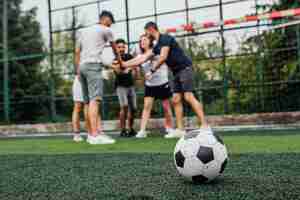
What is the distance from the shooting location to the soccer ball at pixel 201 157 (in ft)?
7.62

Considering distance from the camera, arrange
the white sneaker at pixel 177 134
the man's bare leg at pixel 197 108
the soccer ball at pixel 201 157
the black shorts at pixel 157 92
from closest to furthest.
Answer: the soccer ball at pixel 201 157 → the man's bare leg at pixel 197 108 → the white sneaker at pixel 177 134 → the black shorts at pixel 157 92

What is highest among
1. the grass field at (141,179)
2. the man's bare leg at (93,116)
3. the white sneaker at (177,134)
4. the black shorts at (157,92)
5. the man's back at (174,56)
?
the man's back at (174,56)

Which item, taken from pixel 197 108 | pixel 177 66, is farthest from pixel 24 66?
pixel 197 108

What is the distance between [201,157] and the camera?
7.77 ft

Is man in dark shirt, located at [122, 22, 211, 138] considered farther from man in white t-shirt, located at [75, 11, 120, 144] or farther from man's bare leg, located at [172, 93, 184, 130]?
man in white t-shirt, located at [75, 11, 120, 144]

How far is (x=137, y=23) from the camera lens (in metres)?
9.61

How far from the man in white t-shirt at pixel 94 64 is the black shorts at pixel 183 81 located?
3.72 ft

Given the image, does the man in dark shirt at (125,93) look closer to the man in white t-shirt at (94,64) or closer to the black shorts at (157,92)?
the black shorts at (157,92)

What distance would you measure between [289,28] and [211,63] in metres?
1.82

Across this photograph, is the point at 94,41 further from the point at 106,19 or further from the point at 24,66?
the point at 24,66

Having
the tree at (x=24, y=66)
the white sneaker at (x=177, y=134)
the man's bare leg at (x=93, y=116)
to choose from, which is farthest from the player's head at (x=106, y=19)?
the tree at (x=24, y=66)

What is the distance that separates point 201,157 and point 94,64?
345cm

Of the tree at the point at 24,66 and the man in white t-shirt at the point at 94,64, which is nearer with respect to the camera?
the man in white t-shirt at the point at 94,64

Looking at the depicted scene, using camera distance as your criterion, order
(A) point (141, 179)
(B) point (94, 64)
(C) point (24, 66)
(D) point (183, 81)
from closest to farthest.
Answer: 1. (A) point (141, 179)
2. (B) point (94, 64)
3. (D) point (183, 81)
4. (C) point (24, 66)
